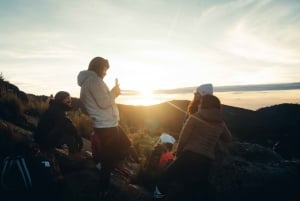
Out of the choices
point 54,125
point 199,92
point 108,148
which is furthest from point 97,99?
point 199,92

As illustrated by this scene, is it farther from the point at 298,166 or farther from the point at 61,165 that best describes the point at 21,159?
the point at 298,166

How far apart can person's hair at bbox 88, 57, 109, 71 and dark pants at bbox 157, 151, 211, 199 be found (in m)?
2.19

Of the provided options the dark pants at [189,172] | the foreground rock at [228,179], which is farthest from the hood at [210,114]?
the foreground rock at [228,179]

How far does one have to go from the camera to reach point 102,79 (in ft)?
28.2

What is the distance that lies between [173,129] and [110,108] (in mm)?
15613

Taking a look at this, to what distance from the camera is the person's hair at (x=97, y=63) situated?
8562 mm

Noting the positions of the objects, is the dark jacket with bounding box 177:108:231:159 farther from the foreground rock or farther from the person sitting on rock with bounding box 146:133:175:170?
the foreground rock

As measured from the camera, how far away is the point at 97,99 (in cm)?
836

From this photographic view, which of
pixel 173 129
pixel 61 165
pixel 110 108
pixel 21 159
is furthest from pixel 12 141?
pixel 173 129

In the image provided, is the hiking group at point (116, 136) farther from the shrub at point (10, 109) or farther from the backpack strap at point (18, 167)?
the shrub at point (10, 109)

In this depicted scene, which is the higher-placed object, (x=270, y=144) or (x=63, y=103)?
(x=63, y=103)

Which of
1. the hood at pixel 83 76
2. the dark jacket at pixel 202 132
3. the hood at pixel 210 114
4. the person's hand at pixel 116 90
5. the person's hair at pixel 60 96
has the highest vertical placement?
the hood at pixel 83 76

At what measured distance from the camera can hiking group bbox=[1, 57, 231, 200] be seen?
25.8ft

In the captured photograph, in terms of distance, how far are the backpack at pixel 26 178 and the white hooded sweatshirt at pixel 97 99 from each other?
1181mm
